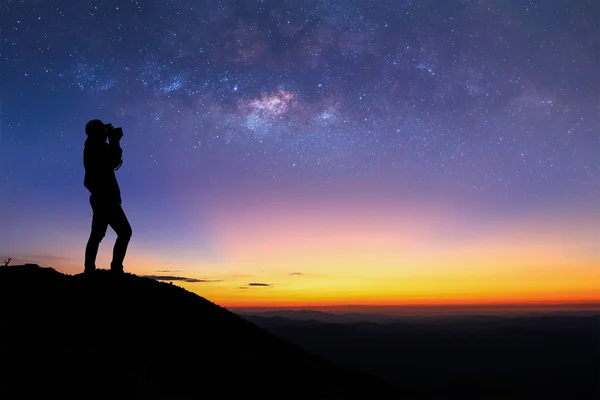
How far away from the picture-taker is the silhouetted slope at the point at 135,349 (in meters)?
6.06

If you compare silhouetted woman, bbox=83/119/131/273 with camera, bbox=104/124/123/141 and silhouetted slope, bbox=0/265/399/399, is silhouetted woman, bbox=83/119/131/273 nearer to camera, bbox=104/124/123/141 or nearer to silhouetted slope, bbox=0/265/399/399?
camera, bbox=104/124/123/141

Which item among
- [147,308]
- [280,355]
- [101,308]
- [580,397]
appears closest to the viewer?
[101,308]

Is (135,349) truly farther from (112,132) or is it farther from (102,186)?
(112,132)

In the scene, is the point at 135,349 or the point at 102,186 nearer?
the point at 135,349

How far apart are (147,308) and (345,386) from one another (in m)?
5.08

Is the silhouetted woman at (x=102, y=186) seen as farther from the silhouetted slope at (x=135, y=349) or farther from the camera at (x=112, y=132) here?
the silhouetted slope at (x=135, y=349)

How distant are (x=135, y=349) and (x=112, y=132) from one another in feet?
15.0

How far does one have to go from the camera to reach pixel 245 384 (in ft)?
25.6

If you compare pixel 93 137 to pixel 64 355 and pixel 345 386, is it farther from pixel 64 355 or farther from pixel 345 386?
pixel 345 386

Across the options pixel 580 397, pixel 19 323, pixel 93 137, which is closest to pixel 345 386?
pixel 19 323

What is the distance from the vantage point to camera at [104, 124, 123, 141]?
29.8ft

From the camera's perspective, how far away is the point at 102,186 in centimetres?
880

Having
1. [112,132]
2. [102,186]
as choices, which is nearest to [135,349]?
[102,186]

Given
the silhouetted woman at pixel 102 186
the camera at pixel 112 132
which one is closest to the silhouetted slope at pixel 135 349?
the silhouetted woman at pixel 102 186
